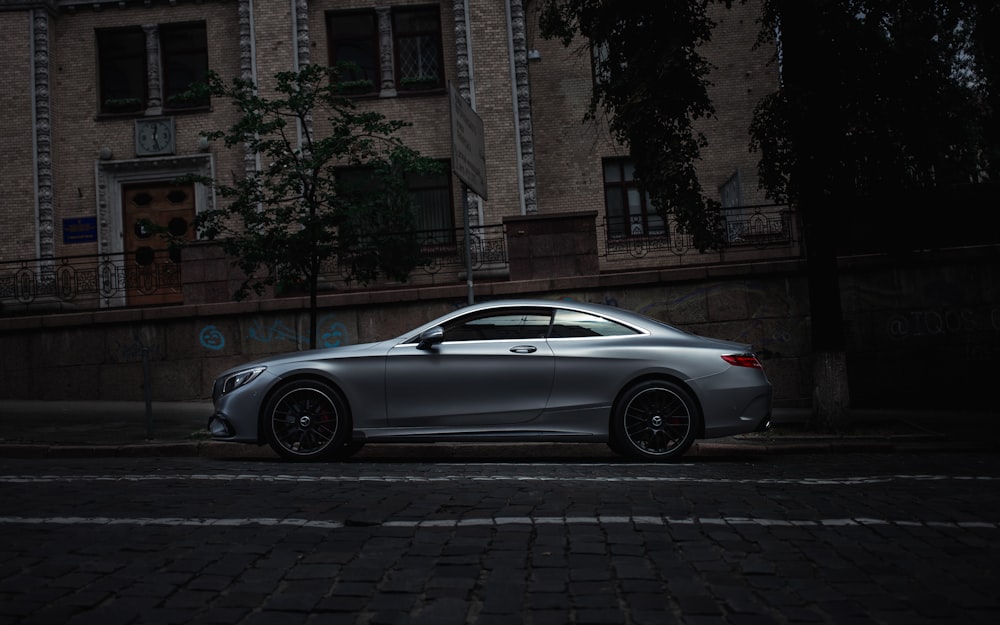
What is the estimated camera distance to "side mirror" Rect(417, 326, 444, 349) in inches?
344

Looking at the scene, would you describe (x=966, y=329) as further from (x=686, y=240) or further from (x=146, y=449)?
(x=146, y=449)

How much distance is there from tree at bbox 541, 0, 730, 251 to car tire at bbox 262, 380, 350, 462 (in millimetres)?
5042

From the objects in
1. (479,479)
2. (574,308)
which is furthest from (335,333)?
(479,479)

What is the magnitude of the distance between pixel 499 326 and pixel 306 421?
6.46ft

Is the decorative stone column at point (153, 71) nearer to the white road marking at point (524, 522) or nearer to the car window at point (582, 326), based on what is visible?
the car window at point (582, 326)

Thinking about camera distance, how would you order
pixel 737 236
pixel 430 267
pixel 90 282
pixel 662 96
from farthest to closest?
pixel 90 282 → pixel 737 236 → pixel 430 267 → pixel 662 96

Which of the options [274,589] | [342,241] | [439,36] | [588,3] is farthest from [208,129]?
[274,589]

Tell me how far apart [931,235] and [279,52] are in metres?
15.3

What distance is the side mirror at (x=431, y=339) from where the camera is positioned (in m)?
8.75

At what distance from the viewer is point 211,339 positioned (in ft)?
51.1

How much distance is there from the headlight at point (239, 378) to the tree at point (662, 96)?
17.6ft

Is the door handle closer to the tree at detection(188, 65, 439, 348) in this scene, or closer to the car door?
the car door

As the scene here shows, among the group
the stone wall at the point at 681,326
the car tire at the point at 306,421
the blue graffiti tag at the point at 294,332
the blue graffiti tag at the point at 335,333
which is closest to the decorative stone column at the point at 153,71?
the stone wall at the point at 681,326

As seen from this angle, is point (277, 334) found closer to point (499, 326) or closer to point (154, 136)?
point (499, 326)
